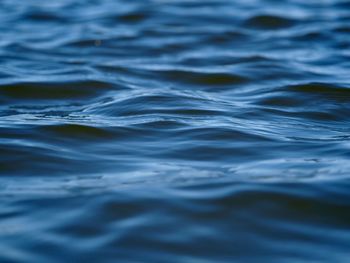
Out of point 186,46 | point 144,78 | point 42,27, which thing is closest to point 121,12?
point 42,27

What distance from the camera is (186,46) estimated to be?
6297 millimetres

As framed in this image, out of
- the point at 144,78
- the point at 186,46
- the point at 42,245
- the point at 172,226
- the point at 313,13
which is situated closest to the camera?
the point at 42,245

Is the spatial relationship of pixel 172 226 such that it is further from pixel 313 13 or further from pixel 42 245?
pixel 313 13

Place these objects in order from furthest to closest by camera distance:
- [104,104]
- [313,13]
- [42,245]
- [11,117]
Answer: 1. [313,13]
2. [104,104]
3. [11,117]
4. [42,245]

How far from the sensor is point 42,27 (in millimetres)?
7238

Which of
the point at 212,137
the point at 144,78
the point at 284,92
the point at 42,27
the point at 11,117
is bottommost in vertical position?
the point at 212,137

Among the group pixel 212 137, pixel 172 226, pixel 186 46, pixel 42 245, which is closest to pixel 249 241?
pixel 172 226

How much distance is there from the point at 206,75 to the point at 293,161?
205 cm

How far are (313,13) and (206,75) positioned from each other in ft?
9.80

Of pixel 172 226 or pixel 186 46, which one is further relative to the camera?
pixel 186 46

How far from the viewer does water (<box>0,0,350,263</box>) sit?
2436 millimetres

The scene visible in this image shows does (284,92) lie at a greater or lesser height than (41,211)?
greater

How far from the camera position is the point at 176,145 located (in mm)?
3461

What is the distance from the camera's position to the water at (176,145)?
7.99ft
